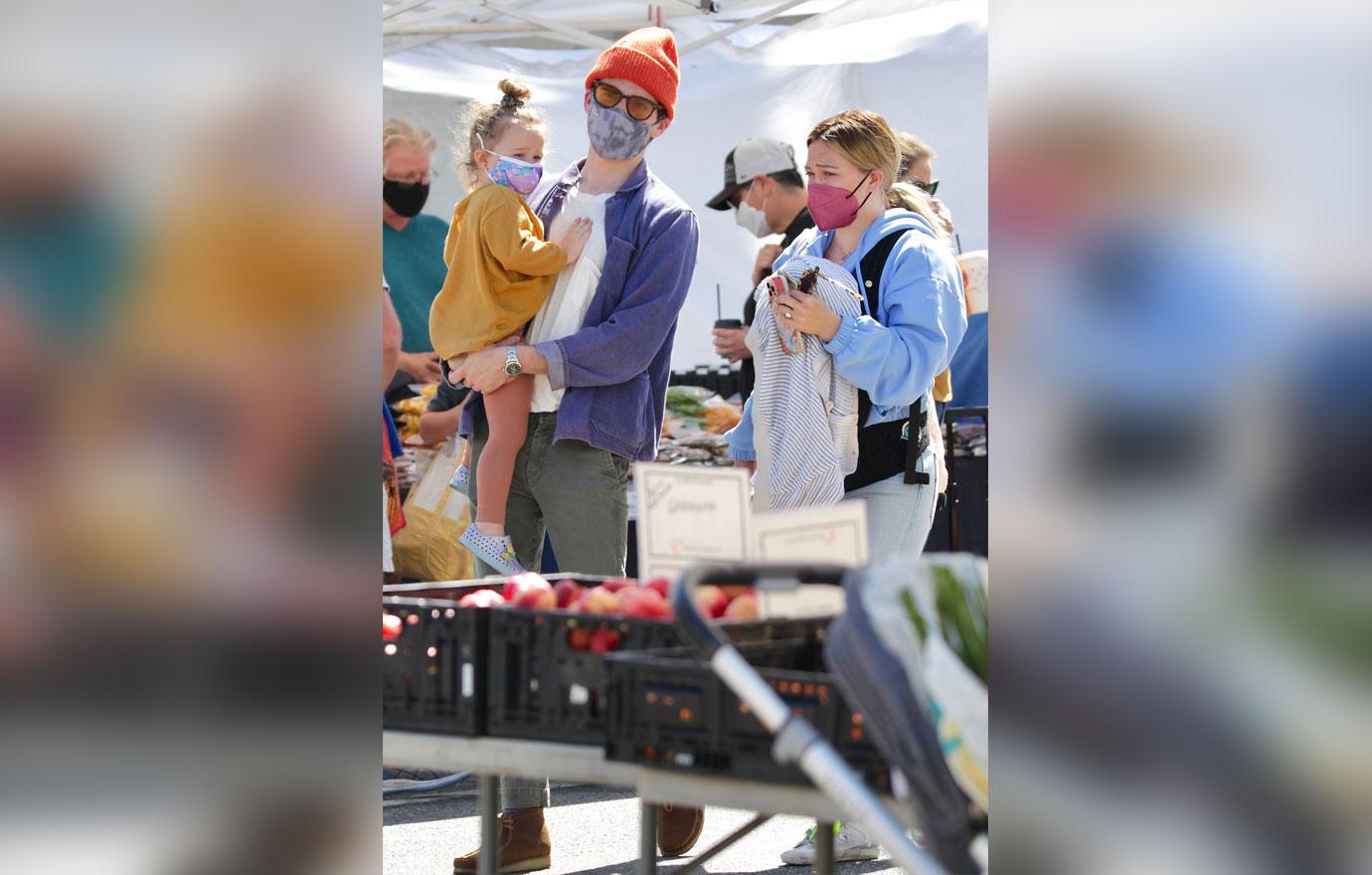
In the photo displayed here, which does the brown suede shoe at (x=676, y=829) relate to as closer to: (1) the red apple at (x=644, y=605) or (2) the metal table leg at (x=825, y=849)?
(2) the metal table leg at (x=825, y=849)

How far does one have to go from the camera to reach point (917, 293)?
3.12 metres

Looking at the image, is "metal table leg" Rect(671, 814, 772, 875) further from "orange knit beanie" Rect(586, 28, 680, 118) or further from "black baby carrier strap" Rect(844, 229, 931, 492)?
"orange knit beanie" Rect(586, 28, 680, 118)

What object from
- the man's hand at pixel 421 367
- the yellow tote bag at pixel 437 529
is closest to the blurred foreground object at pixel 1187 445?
the yellow tote bag at pixel 437 529

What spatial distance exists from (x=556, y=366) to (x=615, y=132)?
0.53 m

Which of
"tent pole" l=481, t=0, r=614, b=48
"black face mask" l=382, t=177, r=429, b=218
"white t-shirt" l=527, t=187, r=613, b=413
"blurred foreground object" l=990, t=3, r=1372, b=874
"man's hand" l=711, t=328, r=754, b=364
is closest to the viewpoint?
"blurred foreground object" l=990, t=3, r=1372, b=874

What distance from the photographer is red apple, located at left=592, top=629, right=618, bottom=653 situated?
2.12 m

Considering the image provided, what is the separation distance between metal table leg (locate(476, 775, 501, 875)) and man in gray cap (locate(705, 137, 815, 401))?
7.78 ft

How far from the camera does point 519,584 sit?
8.22 ft

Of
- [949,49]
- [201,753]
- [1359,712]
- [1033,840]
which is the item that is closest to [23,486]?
[201,753]

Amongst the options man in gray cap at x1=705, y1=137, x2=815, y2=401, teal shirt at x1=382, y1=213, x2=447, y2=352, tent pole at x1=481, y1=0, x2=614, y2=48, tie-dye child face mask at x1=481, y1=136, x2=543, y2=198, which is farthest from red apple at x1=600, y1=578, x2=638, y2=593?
tent pole at x1=481, y1=0, x2=614, y2=48

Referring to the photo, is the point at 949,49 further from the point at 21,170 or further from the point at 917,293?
the point at 21,170

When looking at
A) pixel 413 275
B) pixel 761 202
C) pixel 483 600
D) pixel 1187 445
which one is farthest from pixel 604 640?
pixel 413 275

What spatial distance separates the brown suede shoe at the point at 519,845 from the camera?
3.32 m

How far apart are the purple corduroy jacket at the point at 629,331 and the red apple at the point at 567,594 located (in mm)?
905
